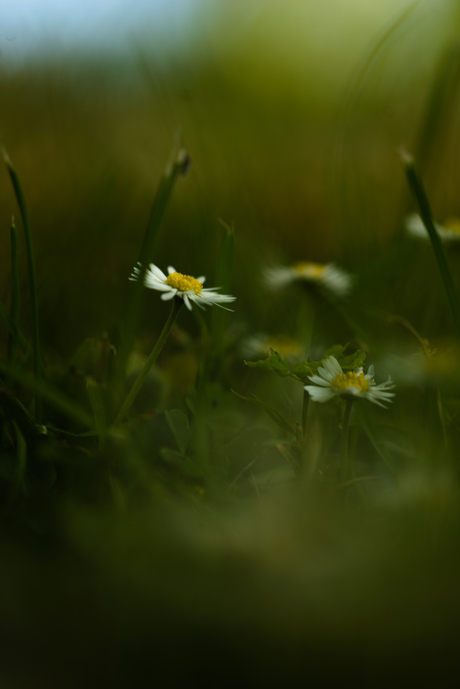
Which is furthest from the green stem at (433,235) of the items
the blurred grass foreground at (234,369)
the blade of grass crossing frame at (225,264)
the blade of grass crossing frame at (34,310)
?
the blade of grass crossing frame at (34,310)

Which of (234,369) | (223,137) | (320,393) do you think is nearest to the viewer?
(320,393)

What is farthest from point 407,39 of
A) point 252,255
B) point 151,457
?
point 151,457

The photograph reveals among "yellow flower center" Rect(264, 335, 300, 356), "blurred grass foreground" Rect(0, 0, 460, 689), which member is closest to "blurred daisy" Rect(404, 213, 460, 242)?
"blurred grass foreground" Rect(0, 0, 460, 689)

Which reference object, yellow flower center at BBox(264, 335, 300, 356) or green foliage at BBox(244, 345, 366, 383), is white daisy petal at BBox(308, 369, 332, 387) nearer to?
green foliage at BBox(244, 345, 366, 383)

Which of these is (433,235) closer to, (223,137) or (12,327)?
(12,327)

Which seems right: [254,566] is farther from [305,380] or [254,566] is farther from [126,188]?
[126,188]

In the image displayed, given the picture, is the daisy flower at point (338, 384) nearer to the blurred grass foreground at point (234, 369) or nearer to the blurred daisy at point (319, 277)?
the blurred grass foreground at point (234, 369)

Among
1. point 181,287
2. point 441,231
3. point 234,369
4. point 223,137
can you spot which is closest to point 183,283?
point 181,287
